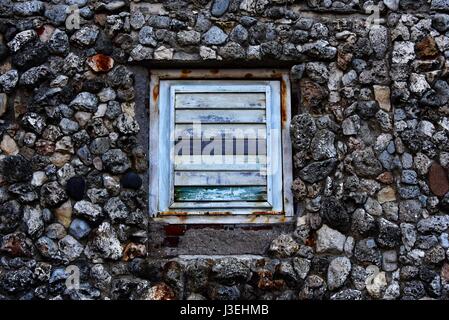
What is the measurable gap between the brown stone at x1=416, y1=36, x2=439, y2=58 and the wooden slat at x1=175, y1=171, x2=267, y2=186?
38.3 inches

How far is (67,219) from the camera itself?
2.98 metres

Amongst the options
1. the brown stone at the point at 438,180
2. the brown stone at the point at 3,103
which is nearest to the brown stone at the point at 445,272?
the brown stone at the point at 438,180

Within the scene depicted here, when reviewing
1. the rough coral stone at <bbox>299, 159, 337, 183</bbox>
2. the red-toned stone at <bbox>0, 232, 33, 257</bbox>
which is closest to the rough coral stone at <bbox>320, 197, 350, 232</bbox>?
→ the rough coral stone at <bbox>299, 159, 337, 183</bbox>

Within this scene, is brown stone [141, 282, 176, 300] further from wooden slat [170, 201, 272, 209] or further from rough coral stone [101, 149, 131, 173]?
rough coral stone [101, 149, 131, 173]

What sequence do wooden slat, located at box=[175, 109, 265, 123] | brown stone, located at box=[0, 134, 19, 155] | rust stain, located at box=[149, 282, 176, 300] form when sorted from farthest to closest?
wooden slat, located at box=[175, 109, 265, 123] → brown stone, located at box=[0, 134, 19, 155] → rust stain, located at box=[149, 282, 176, 300]

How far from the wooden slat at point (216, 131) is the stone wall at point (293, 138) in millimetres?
179

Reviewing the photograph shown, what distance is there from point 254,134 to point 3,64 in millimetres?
1253

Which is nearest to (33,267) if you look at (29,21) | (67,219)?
(67,219)

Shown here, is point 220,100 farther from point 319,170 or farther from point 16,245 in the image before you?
point 16,245

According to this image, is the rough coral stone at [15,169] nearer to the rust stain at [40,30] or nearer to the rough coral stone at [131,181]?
the rough coral stone at [131,181]

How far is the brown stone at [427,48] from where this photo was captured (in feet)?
10.2

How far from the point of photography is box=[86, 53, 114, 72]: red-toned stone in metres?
3.08
